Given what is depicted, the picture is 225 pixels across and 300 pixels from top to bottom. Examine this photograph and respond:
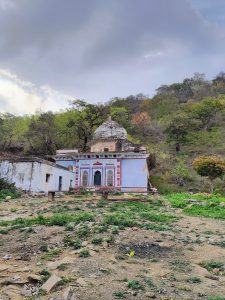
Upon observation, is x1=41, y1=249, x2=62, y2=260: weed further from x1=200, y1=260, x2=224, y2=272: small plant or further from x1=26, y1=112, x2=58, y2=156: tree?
x1=26, y1=112, x2=58, y2=156: tree

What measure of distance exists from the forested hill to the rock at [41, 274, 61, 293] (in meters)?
33.8

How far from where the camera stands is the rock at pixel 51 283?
658 centimetres

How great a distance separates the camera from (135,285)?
694 centimetres

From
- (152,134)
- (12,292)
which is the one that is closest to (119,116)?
(152,134)

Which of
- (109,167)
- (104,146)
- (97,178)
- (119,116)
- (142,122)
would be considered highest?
(142,122)

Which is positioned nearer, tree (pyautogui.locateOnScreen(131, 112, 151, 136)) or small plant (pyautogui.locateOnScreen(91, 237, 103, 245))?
small plant (pyautogui.locateOnScreen(91, 237, 103, 245))

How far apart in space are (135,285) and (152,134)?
5736 centimetres

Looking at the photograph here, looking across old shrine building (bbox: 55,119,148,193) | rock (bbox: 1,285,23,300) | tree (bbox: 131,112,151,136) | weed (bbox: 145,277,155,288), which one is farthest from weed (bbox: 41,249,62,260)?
tree (bbox: 131,112,151,136)

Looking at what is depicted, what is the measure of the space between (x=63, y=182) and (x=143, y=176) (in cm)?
749

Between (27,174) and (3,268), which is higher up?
(27,174)

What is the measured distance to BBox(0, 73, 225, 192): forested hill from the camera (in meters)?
45.5

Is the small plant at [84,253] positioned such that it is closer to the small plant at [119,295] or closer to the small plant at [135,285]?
the small plant at [135,285]

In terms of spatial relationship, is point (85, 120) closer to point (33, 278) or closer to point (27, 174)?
point (27, 174)

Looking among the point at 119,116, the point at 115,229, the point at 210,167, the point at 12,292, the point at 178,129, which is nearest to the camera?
the point at 12,292
